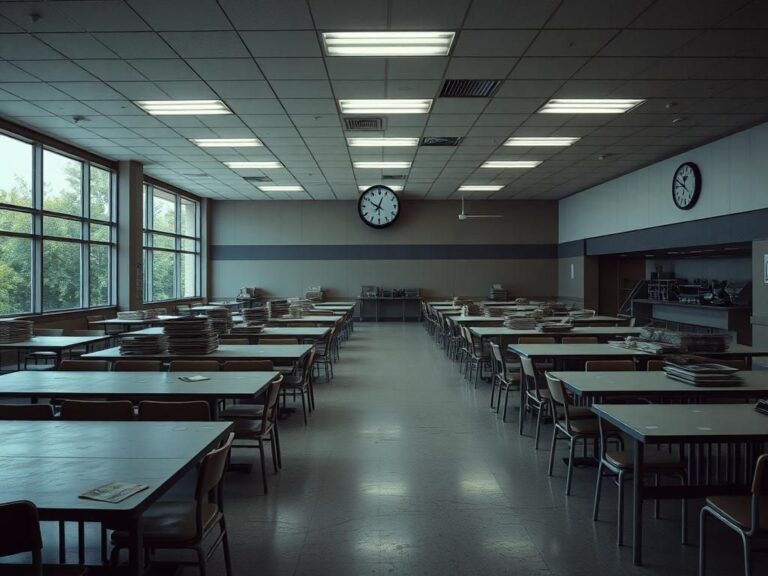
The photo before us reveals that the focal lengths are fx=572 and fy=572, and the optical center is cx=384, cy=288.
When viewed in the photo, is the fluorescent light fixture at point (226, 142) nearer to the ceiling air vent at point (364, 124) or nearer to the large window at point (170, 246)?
the ceiling air vent at point (364, 124)

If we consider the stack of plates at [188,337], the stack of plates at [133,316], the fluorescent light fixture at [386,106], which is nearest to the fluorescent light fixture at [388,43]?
the fluorescent light fixture at [386,106]

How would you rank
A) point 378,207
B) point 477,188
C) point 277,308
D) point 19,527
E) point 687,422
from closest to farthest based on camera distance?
point 19,527
point 687,422
point 277,308
point 477,188
point 378,207

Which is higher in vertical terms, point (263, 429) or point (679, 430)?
point (679, 430)

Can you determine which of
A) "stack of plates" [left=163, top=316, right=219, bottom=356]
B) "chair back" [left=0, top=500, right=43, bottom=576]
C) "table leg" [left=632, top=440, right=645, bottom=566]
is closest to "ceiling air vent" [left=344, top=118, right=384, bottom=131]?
"stack of plates" [left=163, top=316, right=219, bottom=356]

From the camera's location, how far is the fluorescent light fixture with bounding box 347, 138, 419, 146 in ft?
31.9

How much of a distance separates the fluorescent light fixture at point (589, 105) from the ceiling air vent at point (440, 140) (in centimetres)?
195

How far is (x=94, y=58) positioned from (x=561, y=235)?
14.0m

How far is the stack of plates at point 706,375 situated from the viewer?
12.2 ft

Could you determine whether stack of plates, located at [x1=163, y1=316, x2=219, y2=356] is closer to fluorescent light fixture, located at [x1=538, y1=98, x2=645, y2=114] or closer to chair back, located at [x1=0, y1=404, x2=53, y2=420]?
chair back, located at [x1=0, y1=404, x2=53, y2=420]

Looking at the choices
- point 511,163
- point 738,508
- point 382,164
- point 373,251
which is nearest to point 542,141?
point 511,163

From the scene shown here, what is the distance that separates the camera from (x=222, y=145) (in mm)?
10078

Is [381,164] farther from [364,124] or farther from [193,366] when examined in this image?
[193,366]

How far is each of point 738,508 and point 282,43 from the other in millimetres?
5183

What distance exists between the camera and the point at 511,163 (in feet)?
38.5
